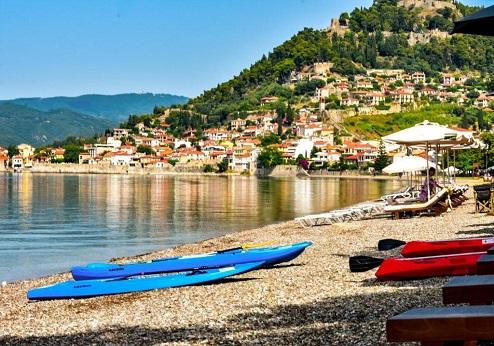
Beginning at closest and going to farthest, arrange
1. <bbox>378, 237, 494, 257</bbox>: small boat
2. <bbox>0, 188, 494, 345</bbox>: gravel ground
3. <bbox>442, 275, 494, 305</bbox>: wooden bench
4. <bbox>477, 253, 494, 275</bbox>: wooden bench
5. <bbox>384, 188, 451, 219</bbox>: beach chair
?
1. <bbox>442, 275, 494, 305</bbox>: wooden bench
2. <bbox>477, 253, 494, 275</bbox>: wooden bench
3. <bbox>0, 188, 494, 345</bbox>: gravel ground
4. <bbox>378, 237, 494, 257</bbox>: small boat
5. <bbox>384, 188, 451, 219</bbox>: beach chair

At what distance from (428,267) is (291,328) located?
2.77m

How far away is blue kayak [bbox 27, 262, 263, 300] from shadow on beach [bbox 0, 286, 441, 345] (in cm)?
324

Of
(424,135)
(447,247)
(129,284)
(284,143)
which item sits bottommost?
(129,284)

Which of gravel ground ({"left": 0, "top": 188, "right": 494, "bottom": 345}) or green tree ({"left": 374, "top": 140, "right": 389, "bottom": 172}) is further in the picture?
green tree ({"left": 374, "top": 140, "right": 389, "bottom": 172})

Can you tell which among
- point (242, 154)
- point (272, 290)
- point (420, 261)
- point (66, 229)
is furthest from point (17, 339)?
point (242, 154)

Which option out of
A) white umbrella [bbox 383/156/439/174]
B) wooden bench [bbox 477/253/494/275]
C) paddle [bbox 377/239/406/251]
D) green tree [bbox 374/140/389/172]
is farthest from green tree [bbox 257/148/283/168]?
wooden bench [bbox 477/253/494/275]

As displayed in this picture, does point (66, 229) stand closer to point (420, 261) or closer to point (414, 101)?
point (420, 261)

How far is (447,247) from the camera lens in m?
10.4

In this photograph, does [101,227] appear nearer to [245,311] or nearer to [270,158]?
[245,311]

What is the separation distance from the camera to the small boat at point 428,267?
969cm

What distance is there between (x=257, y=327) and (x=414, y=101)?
18623 centimetres

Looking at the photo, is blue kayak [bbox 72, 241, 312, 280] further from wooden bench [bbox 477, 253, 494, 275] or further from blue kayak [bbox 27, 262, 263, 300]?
wooden bench [bbox 477, 253, 494, 275]

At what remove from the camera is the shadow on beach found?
291 inches

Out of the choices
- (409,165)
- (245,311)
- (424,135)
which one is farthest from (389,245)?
(409,165)
